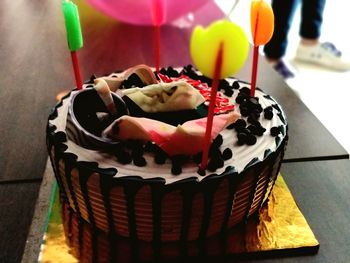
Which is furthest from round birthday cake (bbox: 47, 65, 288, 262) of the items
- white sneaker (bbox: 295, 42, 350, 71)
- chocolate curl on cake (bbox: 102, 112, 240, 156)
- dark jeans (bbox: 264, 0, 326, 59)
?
white sneaker (bbox: 295, 42, 350, 71)

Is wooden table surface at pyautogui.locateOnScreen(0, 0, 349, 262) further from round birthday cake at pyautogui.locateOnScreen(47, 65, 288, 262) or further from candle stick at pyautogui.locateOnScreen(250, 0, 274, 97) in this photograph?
candle stick at pyautogui.locateOnScreen(250, 0, 274, 97)

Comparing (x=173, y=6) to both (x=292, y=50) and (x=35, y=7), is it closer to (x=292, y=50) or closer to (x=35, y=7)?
(x=35, y=7)

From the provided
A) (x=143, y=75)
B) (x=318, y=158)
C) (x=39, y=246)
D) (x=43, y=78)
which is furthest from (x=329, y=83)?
(x=39, y=246)

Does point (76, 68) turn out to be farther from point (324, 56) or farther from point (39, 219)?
point (324, 56)

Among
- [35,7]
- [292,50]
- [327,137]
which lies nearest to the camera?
[327,137]

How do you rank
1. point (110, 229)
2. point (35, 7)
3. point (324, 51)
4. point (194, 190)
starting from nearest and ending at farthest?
point (194, 190)
point (110, 229)
point (35, 7)
point (324, 51)

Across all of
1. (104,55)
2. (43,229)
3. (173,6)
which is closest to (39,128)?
(43,229)
